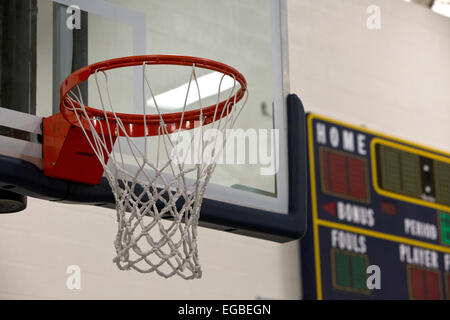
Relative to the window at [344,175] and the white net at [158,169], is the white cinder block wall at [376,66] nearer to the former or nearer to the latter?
the window at [344,175]

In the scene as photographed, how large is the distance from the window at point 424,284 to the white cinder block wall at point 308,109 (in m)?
0.65

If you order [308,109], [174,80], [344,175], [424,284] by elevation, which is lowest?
[424,284]

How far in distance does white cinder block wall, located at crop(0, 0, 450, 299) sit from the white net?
3.54 ft

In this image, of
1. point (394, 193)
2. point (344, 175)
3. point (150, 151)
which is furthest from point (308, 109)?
point (150, 151)

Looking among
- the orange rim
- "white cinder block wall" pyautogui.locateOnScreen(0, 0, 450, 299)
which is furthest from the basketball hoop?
"white cinder block wall" pyautogui.locateOnScreen(0, 0, 450, 299)

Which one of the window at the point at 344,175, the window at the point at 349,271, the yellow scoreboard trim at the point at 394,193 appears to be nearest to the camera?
the window at the point at 349,271

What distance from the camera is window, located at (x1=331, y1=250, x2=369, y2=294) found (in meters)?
4.01

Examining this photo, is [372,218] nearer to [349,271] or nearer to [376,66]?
[349,271]

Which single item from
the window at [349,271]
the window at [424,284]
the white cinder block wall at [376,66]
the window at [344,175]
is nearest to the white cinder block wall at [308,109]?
the white cinder block wall at [376,66]

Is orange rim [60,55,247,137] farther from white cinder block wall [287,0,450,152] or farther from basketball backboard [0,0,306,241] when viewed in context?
white cinder block wall [287,0,450,152]

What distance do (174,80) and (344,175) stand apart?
1991 mm

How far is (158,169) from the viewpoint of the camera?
7.77 feet

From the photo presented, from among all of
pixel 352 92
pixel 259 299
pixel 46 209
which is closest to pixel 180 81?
pixel 46 209

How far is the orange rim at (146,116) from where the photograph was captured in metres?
2.14
